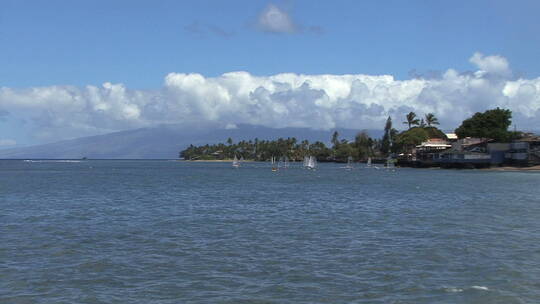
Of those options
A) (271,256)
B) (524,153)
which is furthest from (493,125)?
(271,256)

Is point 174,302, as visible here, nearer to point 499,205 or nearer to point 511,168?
point 499,205

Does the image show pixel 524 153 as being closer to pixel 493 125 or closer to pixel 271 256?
pixel 493 125

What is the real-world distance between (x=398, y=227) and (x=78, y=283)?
65.4 feet

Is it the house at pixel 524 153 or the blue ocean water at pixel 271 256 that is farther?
the house at pixel 524 153

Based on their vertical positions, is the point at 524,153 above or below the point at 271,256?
above

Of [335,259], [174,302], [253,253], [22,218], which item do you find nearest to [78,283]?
[174,302]

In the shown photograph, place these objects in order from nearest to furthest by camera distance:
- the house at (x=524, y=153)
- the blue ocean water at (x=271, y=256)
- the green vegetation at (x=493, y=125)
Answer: the blue ocean water at (x=271, y=256) → the house at (x=524, y=153) → the green vegetation at (x=493, y=125)

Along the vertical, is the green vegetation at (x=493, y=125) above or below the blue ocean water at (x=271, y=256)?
above

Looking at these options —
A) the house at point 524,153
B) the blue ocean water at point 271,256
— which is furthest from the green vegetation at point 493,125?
the blue ocean water at point 271,256

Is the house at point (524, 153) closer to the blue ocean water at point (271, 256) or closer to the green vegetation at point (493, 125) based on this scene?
the green vegetation at point (493, 125)

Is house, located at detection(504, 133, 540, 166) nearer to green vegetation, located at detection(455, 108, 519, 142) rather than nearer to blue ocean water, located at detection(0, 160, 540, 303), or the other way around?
green vegetation, located at detection(455, 108, 519, 142)

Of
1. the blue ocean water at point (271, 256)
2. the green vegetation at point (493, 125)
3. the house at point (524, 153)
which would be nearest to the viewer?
the blue ocean water at point (271, 256)

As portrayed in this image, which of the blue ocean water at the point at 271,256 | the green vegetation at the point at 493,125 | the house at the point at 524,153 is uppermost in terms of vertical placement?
the green vegetation at the point at 493,125

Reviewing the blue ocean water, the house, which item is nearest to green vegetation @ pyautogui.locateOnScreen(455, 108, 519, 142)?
the house
